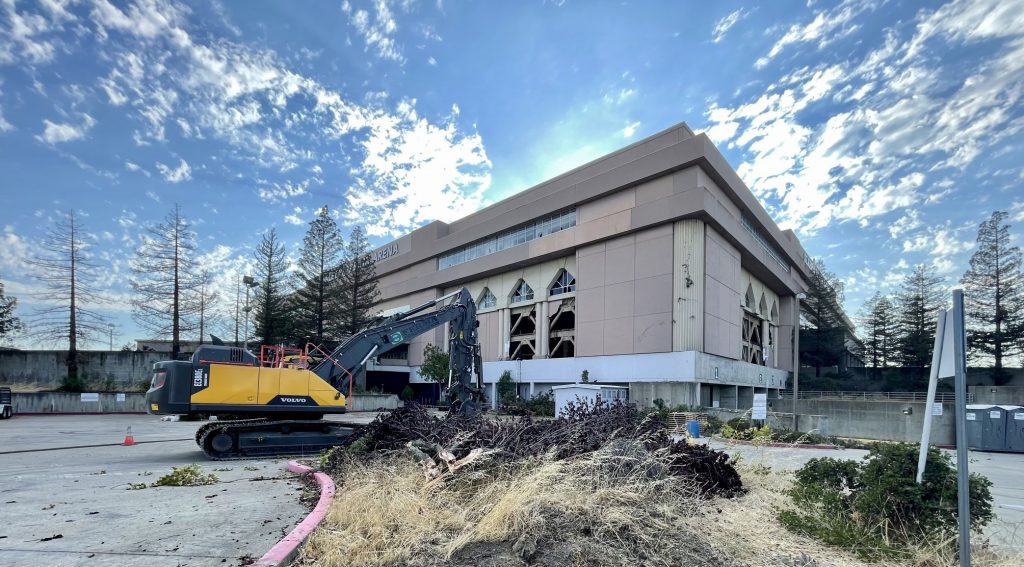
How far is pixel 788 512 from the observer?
5.70 metres

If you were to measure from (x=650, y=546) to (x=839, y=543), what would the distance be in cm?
201

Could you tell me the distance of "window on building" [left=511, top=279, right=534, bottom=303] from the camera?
47.0 meters

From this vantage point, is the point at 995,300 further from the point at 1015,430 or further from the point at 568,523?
the point at 568,523

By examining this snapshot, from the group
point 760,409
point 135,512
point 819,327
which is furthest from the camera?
point 819,327

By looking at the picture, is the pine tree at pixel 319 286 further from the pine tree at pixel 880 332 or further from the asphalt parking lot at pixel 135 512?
the pine tree at pixel 880 332

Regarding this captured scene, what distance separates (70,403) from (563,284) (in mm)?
33691

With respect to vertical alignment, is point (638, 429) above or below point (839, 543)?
above

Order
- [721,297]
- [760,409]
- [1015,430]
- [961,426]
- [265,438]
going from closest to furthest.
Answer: [961,426] → [265,438] → [760,409] → [1015,430] → [721,297]

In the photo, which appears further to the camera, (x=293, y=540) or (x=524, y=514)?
(x=293, y=540)

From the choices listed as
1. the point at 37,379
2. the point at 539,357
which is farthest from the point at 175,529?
the point at 37,379

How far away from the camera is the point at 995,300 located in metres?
50.9

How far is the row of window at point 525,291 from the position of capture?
43.7 m

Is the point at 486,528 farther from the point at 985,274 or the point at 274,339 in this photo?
the point at 985,274

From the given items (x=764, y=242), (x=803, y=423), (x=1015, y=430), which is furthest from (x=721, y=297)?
(x=1015, y=430)
